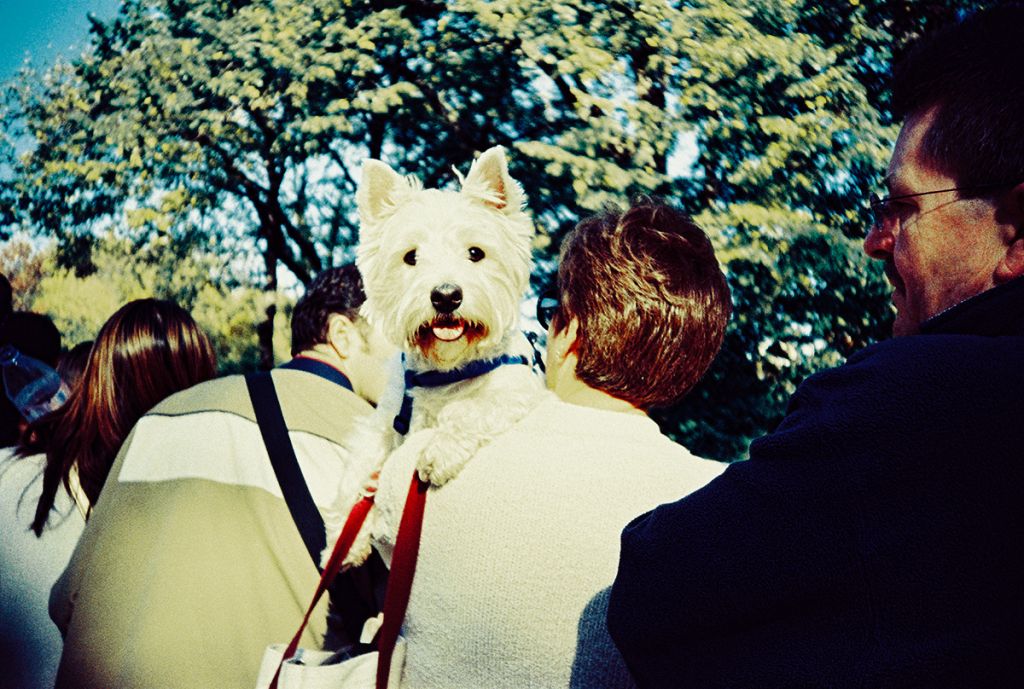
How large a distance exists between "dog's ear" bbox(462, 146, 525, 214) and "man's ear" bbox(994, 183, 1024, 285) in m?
1.97

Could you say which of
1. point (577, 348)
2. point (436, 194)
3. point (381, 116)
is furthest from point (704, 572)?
point (381, 116)

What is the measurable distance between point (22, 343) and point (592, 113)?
5.34 m

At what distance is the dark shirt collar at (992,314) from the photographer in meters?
1.02

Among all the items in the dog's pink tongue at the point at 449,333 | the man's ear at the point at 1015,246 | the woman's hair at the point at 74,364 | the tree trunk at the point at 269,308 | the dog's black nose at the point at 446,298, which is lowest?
the tree trunk at the point at 269,308

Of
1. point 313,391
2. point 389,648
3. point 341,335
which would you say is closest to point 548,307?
point 389,648

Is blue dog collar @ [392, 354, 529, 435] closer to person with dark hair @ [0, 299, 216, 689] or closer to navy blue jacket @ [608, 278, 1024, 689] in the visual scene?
person with dark hair @ [0, 299, 216, 689]

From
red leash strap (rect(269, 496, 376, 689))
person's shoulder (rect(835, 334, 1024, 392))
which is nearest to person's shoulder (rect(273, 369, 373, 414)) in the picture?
red leash strap (rect(269, 496, 376, 689))

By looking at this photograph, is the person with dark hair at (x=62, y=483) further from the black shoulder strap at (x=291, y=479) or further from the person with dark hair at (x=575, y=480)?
the person with dark hair at (x=575, y=480)

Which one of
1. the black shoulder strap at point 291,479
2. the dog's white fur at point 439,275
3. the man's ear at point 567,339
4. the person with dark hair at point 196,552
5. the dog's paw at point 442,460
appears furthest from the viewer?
the dog's white fur at point 439,275

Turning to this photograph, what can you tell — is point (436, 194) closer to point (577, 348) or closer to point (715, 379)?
point (577, 348)

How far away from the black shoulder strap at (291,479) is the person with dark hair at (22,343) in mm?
2117

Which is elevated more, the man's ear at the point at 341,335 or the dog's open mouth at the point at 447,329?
the dog's open mouth at the point at 447,329

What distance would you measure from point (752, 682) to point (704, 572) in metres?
0.15

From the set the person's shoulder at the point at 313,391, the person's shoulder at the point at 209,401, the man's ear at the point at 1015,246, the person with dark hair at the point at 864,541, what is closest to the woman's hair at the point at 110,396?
the person's shoulder at the point at 209,401
